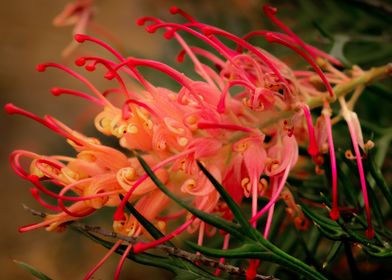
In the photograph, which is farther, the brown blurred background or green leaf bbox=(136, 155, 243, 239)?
the brown blurred background

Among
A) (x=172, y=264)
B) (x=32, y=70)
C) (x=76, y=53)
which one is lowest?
(x=32, y=70)

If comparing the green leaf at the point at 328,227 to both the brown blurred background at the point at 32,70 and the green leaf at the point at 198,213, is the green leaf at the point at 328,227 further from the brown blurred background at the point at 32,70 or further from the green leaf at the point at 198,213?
the brown blurred background at the point at 32,70

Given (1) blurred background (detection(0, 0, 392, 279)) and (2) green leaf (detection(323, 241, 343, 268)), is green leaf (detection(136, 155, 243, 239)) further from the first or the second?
(1) blurred background (detection(0, 0, 392, 279))

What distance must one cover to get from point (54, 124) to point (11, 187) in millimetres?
1362

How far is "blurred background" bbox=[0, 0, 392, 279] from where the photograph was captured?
834 millimetres

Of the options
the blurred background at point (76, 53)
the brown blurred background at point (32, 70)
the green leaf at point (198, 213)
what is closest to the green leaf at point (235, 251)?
the green leaf at point (198, 213)

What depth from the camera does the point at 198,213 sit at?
1.26ft

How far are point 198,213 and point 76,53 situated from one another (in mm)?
1165

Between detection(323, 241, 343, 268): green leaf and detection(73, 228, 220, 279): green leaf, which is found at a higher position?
detection(323, 241, 343, 268): green leaf

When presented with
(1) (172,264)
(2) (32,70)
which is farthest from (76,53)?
(1) (172,264)

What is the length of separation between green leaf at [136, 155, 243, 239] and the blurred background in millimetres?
304

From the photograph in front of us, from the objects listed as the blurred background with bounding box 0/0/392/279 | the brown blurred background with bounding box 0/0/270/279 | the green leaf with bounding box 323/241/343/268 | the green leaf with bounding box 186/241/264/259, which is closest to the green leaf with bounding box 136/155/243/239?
the green leaf with bounding box 186/241/264/259

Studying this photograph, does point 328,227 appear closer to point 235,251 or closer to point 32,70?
point 235,251

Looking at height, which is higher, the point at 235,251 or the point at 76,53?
the point at 235,251
